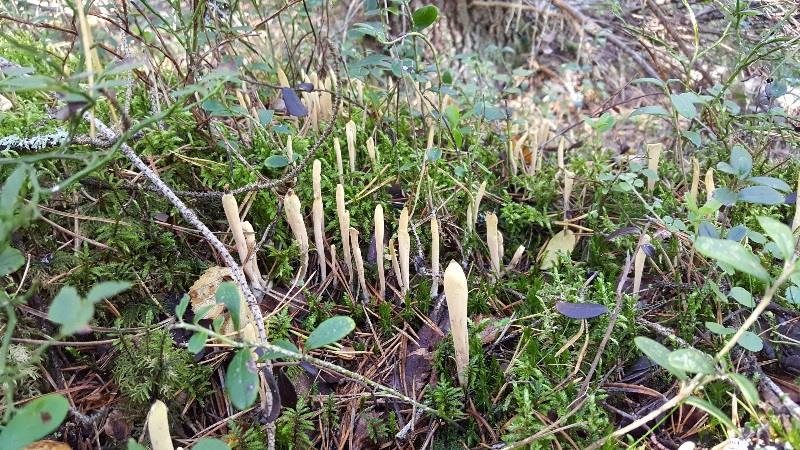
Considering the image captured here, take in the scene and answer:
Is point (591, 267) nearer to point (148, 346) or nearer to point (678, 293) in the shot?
point (678, 293)

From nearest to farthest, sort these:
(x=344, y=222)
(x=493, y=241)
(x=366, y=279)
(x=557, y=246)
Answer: (x=344, y=222) → (x=493, y=241) → (x=366, y=279) → (x=557, y=246)

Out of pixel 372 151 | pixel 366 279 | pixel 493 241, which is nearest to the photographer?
pixel 493 241

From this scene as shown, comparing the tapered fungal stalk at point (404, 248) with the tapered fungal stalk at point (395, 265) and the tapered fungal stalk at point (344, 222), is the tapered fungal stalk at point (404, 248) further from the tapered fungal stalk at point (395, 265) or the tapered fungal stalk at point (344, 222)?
the tapered fungal stalk at point (344, 222)

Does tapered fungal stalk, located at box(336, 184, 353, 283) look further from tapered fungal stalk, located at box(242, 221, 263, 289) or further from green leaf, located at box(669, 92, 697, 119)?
green leaf, located at box(669, 92, 697, 119)

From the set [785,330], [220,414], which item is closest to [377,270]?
[220,414]

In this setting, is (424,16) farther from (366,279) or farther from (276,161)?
(366,279)

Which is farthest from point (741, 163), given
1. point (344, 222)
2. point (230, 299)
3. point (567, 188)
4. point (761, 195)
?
point (230, 299)

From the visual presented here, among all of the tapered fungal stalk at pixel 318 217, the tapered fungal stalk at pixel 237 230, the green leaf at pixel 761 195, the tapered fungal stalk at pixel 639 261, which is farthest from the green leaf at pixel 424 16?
the green leaf at pixel 761 195

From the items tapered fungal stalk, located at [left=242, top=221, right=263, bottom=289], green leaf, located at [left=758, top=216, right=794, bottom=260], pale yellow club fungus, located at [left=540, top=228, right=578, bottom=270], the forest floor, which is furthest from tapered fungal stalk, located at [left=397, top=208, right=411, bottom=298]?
green leaf, located at [left=758, top=216, right=794, bottom=260]
